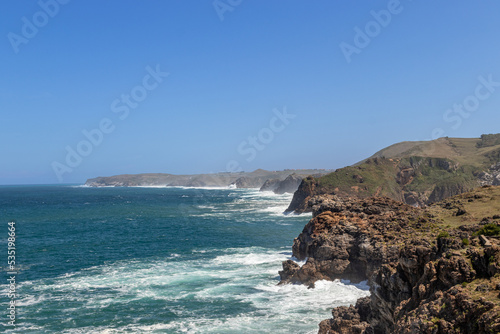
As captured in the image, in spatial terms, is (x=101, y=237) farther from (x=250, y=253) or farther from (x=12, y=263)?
(x=250, y=253)

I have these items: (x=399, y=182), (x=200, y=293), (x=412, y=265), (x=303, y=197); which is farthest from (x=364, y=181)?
(x=412, y=265)

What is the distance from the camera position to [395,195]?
147 meters

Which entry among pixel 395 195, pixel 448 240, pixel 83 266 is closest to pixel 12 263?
pixel 83 266

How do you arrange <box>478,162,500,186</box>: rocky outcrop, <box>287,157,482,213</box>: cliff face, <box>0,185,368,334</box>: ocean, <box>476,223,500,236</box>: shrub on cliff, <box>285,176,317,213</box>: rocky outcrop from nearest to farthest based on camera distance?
<box>476,223,500,236</box>: shrub on cliff → <box>0,185,368,334</box>: ocean → <box>285,176,317,213</box>: rocky outcrop → <box>287,157,482,213</box>: cliff face → <box>478,162,500,186</box>: rocky outcrop

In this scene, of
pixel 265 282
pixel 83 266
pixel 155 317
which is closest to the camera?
pixel 155 317

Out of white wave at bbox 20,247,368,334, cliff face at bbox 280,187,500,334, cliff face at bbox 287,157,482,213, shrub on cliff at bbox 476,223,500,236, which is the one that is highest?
cliff face at bbox 287,157,482,213

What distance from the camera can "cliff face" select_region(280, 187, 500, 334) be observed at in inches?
809

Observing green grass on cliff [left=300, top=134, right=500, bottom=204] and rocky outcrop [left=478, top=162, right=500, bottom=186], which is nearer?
rocky outcrop [left=478, top=162, right=500, bottom=186]

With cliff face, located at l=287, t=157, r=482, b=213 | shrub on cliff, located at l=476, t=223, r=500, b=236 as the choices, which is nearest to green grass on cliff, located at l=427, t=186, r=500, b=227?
shrub on cliff, located at l=476, t=223, r=500, b=236

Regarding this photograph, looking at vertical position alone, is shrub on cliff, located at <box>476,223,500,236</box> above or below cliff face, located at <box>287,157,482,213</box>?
below

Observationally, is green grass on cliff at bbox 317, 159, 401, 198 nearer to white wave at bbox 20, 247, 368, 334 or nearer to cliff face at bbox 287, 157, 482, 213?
cliff face at bbox 287, 157, 482, 213

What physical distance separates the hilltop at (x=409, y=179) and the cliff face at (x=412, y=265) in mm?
77334

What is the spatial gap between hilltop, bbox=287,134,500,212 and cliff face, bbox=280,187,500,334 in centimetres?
7733

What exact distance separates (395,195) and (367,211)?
90.3 m
